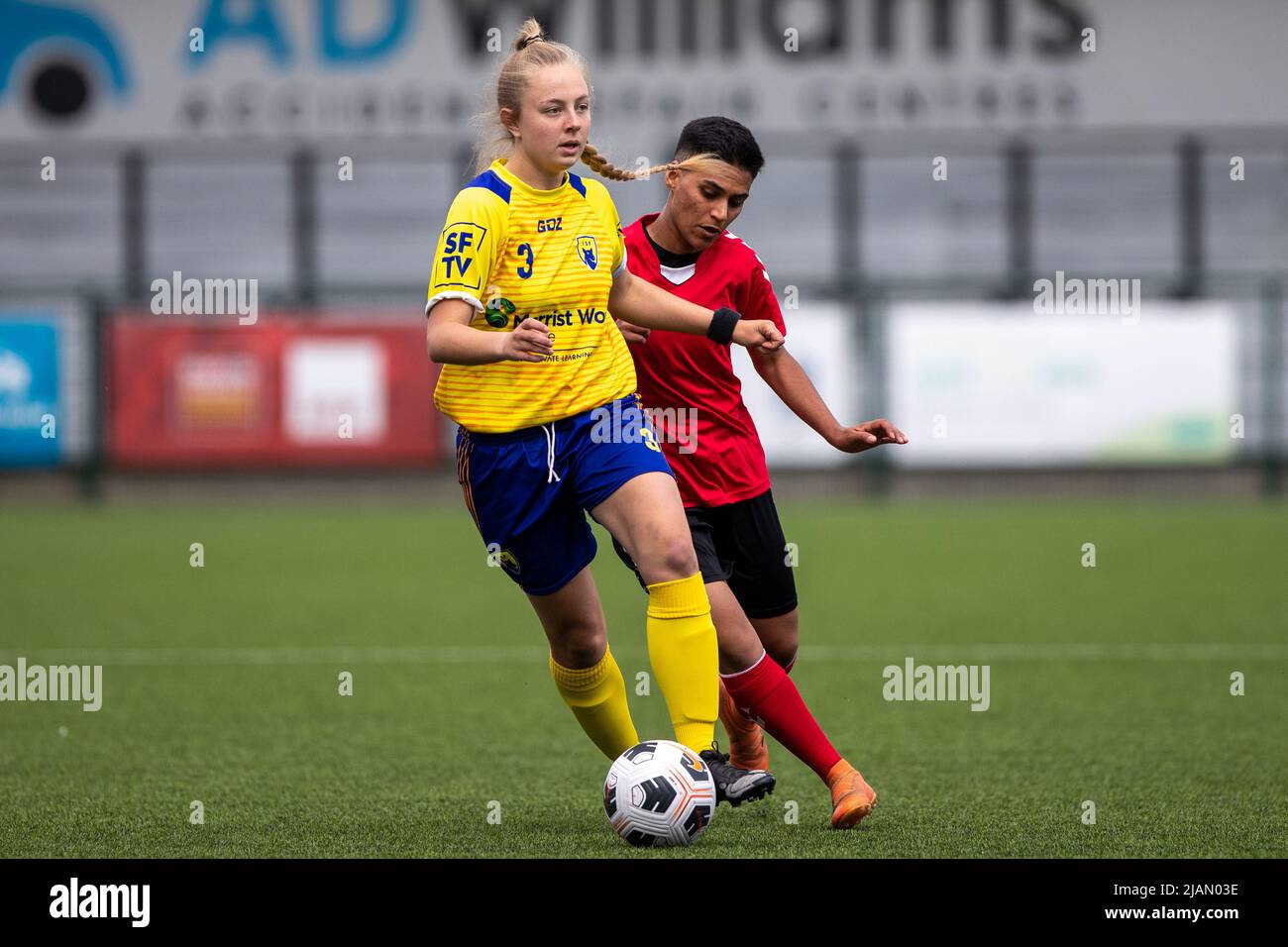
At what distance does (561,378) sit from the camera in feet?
14.6

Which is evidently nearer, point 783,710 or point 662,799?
point 662,799

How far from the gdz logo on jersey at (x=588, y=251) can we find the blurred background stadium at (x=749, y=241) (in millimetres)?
8301

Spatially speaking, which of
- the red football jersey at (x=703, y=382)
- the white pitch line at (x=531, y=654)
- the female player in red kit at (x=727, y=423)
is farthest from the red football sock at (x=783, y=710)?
the white pitch line at (x=531, y=654)

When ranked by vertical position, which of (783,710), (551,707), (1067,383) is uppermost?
(1067,383)

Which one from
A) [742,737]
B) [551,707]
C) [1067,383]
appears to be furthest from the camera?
[1067,383]

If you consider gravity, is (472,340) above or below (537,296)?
below

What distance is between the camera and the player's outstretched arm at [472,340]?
403cm

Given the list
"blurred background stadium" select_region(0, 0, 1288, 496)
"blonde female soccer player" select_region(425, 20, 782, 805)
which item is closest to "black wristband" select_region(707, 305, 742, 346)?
"blonde female soccer player" select_region(425, 20, 782, 805)

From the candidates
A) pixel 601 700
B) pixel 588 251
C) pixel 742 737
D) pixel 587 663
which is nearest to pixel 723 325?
pixel 588 251

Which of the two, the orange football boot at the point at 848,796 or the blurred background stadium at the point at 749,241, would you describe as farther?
the blurred background stadium at the point at 749,241

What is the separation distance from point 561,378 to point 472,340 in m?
0.36

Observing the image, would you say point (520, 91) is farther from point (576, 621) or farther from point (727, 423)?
point (576, 621)

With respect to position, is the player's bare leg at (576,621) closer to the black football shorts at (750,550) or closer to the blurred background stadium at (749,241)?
the black football shorts at (750,550)

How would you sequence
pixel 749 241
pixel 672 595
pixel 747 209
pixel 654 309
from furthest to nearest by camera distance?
1. pixel 747 209
2. pixel 749 241
3. pixel 654 309
4. pixel 672 595
